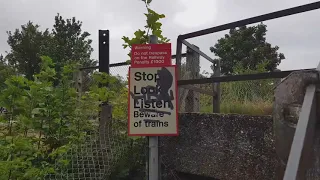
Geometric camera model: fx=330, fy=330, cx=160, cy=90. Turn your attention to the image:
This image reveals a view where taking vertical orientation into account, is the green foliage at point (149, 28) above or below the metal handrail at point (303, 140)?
above

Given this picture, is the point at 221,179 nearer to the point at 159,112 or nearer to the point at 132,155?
the point at 159,112

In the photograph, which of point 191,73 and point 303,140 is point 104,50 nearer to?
point 191,73

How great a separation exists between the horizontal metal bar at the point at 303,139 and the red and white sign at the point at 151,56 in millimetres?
1493

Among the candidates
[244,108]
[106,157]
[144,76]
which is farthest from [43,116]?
[244,108]

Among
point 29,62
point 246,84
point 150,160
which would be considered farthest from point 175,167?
point 29,62

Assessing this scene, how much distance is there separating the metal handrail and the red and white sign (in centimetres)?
149

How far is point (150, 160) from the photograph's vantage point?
9.81 ft

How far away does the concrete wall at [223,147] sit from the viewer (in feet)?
8.45

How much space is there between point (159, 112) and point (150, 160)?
0.46 metres

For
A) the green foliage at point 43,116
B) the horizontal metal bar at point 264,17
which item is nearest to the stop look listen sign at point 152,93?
the horizontal metal bar at point 264,17

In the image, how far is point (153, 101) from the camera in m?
2.90

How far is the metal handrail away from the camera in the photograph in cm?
Result: 135

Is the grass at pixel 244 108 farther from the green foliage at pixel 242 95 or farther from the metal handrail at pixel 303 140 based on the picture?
the metal handrail at pixel 303 140

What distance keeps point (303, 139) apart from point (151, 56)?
5.91 ft
